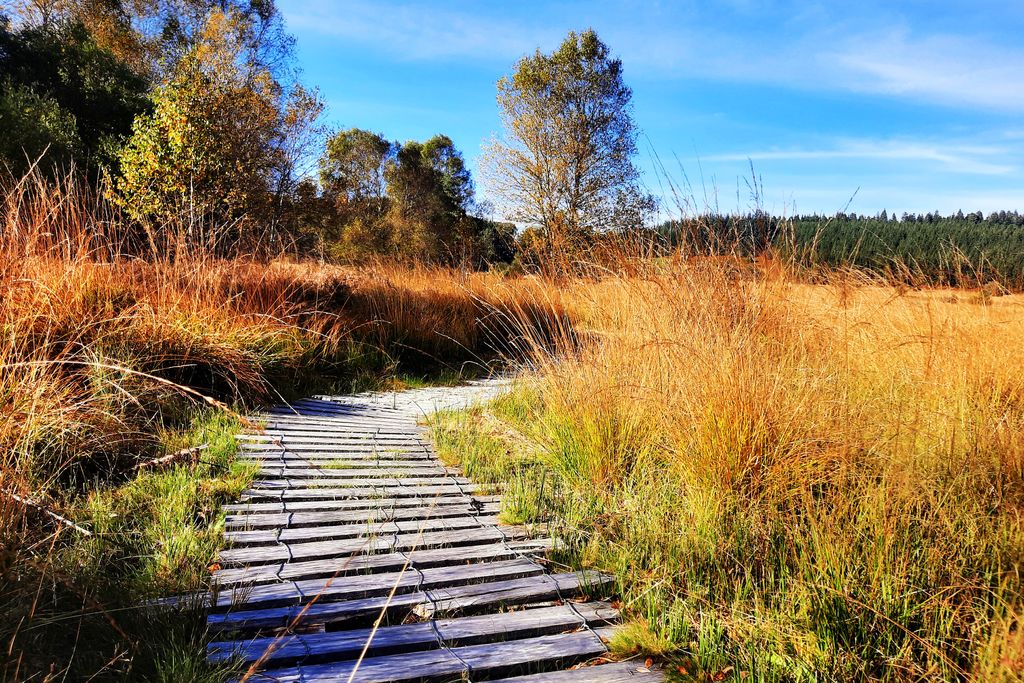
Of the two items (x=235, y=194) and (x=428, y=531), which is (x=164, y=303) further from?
(x=235, y=194)

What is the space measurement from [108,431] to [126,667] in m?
2.33

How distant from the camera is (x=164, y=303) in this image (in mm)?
5340

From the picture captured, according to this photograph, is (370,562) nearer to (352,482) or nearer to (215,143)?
(352,482)

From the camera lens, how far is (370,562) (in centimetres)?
255

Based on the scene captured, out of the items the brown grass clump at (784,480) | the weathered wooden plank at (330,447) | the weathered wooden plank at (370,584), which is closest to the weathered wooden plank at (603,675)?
the brown grass clump at (784,480)

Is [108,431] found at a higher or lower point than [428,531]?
higher

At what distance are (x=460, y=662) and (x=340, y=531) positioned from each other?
3.73 ft

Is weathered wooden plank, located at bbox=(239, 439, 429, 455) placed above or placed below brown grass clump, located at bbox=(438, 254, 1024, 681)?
below

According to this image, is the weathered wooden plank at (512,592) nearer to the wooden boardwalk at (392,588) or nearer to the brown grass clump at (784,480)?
the wooden boardwalk at (392,588)

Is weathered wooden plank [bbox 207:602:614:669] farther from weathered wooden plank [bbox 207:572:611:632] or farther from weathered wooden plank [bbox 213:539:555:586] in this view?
weathered wooden plank [bbox 213:539:555:586]

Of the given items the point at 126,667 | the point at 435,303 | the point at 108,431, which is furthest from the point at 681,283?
the point at 435,303

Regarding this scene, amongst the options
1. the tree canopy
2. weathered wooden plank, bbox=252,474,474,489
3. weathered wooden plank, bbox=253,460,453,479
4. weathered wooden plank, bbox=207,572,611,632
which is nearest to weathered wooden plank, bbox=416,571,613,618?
weathered wooden plank, bbox=207,572,611,632

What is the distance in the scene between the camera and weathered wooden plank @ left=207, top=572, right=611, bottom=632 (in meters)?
2.09

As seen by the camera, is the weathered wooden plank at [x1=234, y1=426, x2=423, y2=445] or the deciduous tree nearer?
the weathered wooden plank at [x1=234, y1=426, x2=423, y2=445]
